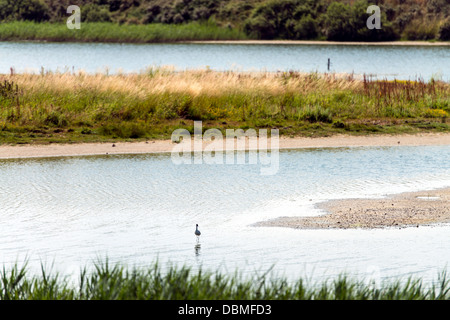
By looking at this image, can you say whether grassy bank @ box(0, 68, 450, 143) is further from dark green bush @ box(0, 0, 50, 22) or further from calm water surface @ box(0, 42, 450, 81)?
dark green bush @ box(0, 0, 50, 22)

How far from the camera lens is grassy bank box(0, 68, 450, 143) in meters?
23.2

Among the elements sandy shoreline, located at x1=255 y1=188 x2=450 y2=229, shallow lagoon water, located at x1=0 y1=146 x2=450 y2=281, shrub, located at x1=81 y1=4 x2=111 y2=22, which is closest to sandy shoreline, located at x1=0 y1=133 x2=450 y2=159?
shallow lagoon water, located at x1=0 y1=146 x2=450 y2=281

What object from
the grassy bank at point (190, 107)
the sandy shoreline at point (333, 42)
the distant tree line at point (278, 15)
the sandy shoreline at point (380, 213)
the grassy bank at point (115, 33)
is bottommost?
the sandy shoreline at point (380, 213)

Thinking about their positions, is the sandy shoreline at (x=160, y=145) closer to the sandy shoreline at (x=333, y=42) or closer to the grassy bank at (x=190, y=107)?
the grassy bank at (x=190, y=107)

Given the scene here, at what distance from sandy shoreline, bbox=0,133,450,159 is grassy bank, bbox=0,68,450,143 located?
53 cm

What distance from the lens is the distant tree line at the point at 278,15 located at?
78688 millimetres

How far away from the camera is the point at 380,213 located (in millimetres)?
14039

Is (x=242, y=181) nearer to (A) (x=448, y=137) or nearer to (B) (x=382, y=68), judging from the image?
(A) (x=448, y=137)

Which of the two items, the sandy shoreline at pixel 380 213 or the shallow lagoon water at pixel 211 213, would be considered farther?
the sandy shoreline at pixel 380 213

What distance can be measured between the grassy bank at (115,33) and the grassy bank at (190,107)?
179 ft

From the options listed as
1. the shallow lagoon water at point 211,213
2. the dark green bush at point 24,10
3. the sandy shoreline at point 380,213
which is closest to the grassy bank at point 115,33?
the dark green bush at point 24,10

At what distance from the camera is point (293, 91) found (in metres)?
27.0

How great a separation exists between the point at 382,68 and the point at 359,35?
28.6 m

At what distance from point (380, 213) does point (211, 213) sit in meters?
2.84
